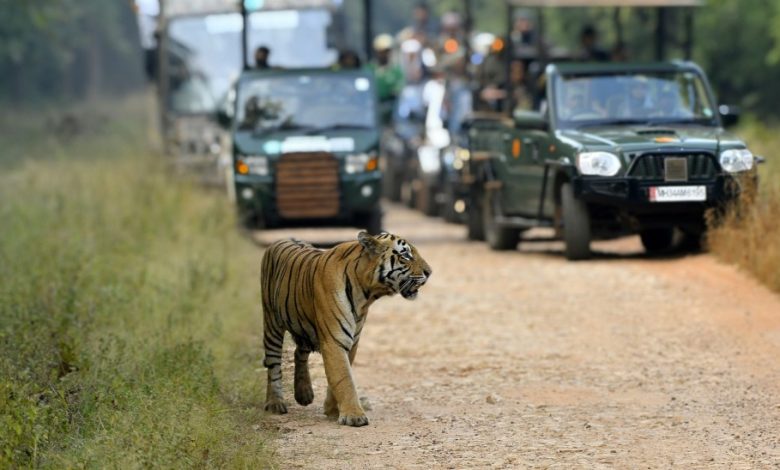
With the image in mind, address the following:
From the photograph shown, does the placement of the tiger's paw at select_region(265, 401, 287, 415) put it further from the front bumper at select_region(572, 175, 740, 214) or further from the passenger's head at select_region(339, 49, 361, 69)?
the passenger's head at select_region(339, 49, 361, 69)

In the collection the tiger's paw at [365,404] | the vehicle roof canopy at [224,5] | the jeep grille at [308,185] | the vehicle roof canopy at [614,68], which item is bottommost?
the jeep grille at [308,185]

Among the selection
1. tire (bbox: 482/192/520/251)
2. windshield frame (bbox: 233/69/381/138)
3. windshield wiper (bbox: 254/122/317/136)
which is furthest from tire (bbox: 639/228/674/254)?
windshield wiper (bbox: 254/122/317/136)

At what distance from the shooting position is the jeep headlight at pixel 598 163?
16.0 m

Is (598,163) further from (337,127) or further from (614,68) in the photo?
(337,127)

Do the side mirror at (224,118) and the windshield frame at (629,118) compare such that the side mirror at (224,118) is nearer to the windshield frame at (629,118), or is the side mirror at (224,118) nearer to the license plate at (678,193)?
the windshield frame at (629,118)

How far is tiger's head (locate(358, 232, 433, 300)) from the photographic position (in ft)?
30.2

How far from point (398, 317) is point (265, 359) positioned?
4.98 meters

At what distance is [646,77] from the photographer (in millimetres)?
17859

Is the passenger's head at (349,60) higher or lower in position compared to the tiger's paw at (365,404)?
higher

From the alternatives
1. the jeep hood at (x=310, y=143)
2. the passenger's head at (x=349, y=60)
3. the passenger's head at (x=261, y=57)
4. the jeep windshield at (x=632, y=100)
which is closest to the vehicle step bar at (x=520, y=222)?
the jeep windshield at (x=632, y=100)

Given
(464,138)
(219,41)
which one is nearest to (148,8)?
(219,41)

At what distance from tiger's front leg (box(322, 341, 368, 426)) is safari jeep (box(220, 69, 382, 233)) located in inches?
411

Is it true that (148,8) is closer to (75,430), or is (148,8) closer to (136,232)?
(136,232)

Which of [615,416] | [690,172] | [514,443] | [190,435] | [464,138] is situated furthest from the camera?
[464,138]
